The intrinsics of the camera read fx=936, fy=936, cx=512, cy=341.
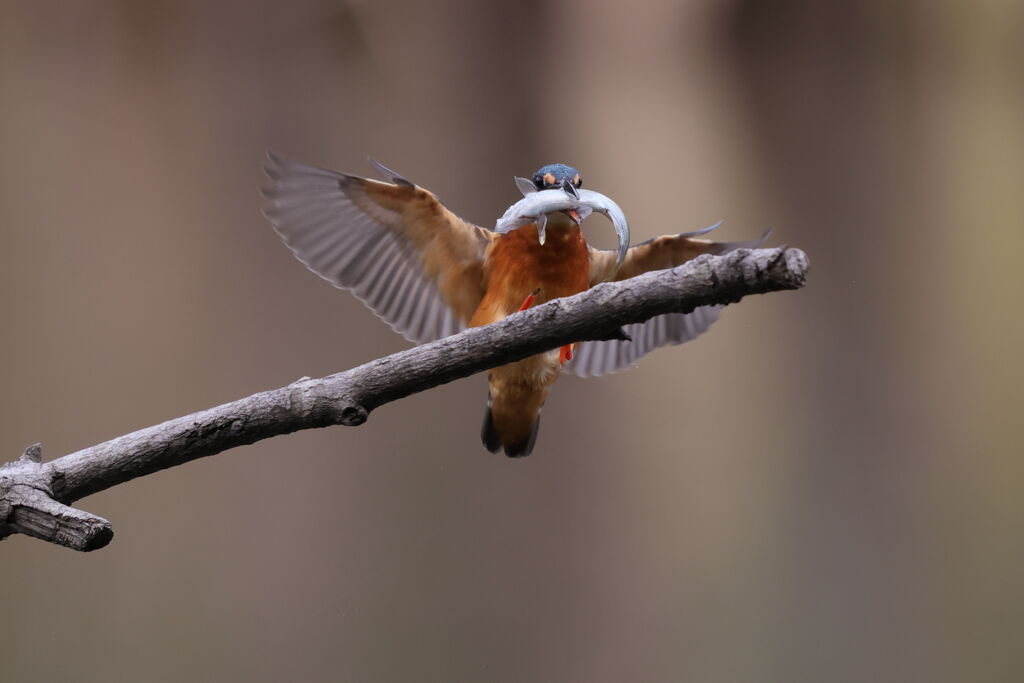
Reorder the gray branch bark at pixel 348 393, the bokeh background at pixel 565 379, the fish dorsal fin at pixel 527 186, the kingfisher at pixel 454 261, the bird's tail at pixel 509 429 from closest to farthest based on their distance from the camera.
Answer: the gray branch bark at pixel 348 393 → the fish dorsal fin at pixel 527 186 → the kingfisher at pixel 454 261 → the bird's tail at pixel 509 429 → the bokeh background at pixel 565 379

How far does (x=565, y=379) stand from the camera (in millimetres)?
2049

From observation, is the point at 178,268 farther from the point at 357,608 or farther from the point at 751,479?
the point at 751,479

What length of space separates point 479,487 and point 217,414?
0.94 metres

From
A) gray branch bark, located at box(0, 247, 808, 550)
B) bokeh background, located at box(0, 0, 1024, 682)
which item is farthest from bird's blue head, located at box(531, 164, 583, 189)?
bokeh background, located at box(0, 0, 1024, 682)

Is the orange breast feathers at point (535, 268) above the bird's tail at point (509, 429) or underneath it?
above

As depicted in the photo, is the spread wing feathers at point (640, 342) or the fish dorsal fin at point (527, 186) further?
the spread wing feathers at point (640, 342)

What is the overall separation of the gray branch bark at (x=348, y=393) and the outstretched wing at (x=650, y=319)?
0.39 m

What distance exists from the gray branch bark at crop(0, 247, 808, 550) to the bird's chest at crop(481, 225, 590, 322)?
0.35 m

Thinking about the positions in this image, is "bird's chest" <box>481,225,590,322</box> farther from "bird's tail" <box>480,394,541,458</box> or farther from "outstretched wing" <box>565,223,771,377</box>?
"bird's tail" <box>480,394,541,458</box>

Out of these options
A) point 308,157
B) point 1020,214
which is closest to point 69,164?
point 308,157

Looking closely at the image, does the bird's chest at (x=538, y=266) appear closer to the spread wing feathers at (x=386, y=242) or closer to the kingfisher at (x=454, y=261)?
the kingfisher at (x=454, y=261)

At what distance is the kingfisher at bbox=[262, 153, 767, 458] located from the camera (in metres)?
1.46

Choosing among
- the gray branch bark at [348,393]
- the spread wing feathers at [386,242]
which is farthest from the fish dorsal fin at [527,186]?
the gray branch bark at [348,393]

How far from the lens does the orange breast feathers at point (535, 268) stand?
4.67ft
